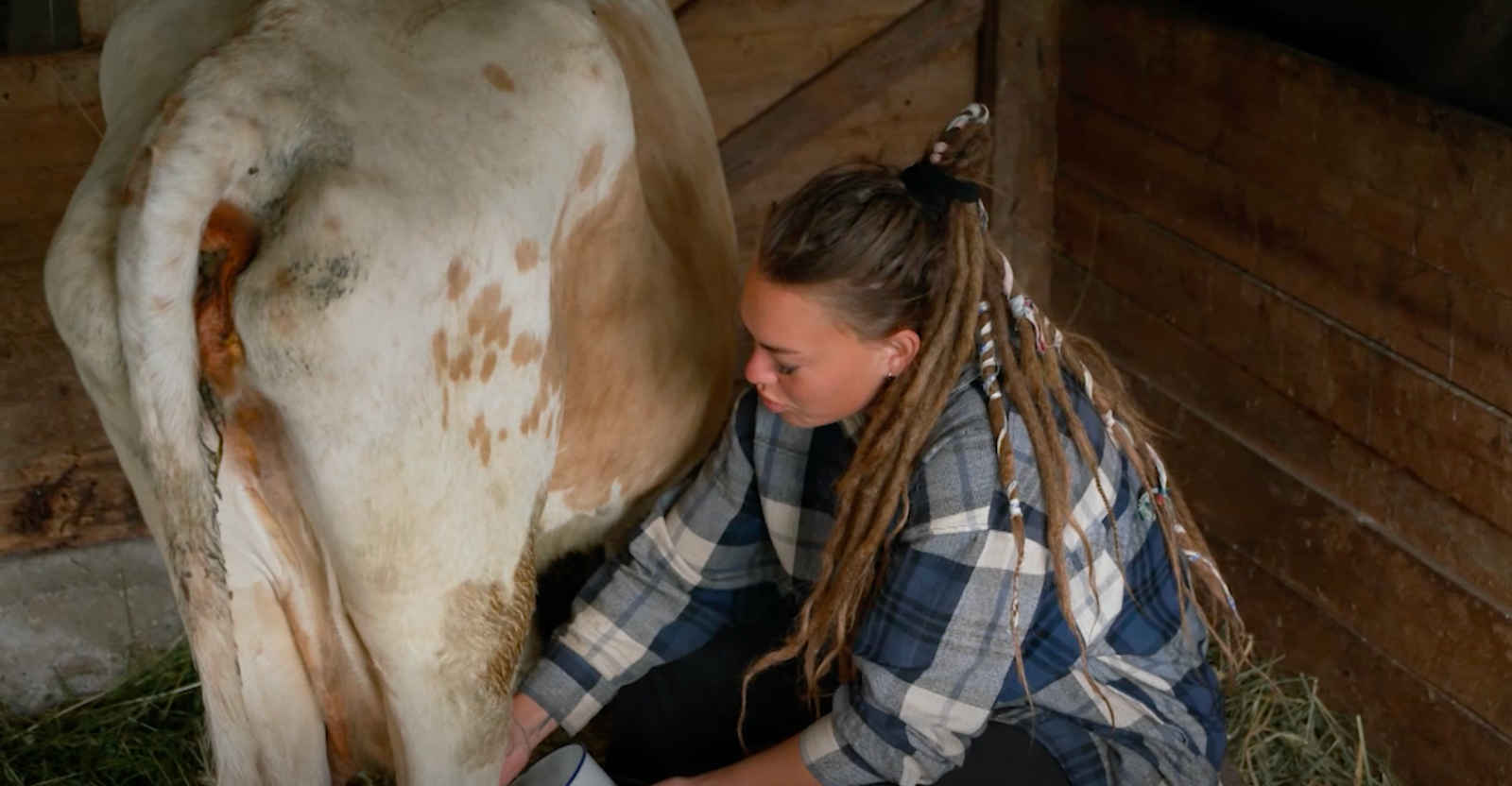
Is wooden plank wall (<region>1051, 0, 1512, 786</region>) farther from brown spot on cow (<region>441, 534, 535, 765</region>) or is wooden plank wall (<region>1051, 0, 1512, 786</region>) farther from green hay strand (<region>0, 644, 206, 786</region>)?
green hay strand (<region>0, 644, 206, 786</region>)

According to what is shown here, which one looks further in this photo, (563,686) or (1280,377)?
(1280,377)

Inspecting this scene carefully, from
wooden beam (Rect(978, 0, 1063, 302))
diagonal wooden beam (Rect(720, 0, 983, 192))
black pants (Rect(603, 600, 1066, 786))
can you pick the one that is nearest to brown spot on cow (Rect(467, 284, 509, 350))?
black pants (Rect(603, 600, 1066, 786))

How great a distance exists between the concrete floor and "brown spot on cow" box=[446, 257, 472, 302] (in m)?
1.58

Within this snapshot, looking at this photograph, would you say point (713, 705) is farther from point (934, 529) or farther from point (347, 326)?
point (347, 326)

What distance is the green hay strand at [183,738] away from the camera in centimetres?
245

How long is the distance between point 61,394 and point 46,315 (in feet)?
0.46

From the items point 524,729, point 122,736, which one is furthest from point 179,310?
point 122,736

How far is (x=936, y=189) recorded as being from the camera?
1659 millimetres

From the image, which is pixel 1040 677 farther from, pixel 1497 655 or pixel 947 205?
pixel 1497 655

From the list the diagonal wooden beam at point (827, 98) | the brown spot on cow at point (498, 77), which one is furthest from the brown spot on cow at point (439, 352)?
the diagonal wooden beam at point (827, 98)

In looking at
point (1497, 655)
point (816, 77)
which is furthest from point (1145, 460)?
point (816, 77)

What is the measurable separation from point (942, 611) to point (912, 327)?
0.31 meters

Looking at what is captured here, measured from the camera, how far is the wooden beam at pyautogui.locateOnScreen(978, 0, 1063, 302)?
10.3 ft

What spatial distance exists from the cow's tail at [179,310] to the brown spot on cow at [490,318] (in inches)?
9.4
